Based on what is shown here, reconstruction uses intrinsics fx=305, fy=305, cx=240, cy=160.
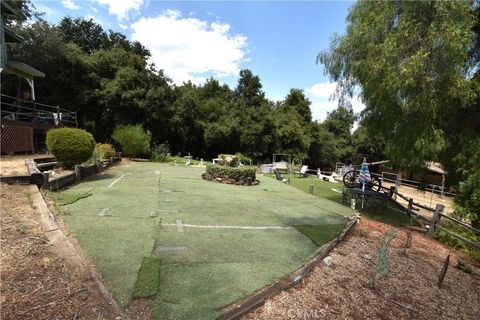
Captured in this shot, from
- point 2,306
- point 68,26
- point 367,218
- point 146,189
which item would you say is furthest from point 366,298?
point 68,26

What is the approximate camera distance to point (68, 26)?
26.0 meters

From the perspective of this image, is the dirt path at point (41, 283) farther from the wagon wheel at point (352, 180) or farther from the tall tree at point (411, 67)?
the wagon wheel at point (352, 180)

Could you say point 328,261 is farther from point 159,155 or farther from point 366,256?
point 159,155

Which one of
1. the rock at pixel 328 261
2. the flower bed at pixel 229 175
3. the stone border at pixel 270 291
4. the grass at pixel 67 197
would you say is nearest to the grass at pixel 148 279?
the stone border at pixel 270 291

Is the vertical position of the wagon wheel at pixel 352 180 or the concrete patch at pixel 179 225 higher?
the wagon wheel at pixel 352 180

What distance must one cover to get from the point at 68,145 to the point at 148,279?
7.05 metres

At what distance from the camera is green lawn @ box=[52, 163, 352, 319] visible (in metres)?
3.42

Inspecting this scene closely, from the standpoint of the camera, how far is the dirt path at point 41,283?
107 inches

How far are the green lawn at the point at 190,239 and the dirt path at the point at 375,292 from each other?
38 centimetres

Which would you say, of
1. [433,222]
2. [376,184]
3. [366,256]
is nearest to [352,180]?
[376,184]

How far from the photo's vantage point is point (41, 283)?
3094 mm

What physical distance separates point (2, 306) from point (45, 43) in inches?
843

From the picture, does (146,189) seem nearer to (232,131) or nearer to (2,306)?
(2,306)

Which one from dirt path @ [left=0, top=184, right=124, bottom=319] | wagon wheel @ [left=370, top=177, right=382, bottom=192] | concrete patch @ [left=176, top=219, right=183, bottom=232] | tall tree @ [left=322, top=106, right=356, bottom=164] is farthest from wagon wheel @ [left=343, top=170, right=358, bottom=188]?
tall tree @ [left=322, top=106, right=356, bottom=164]
